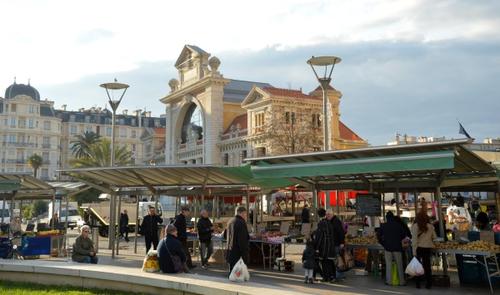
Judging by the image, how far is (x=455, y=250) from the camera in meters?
10.2

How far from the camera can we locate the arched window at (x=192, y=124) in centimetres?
6681

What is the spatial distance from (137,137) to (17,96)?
1033 inches

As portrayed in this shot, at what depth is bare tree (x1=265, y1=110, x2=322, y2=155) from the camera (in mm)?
41625

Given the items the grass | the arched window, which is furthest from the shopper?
the arched window

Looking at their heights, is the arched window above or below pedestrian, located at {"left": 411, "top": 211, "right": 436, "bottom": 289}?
above

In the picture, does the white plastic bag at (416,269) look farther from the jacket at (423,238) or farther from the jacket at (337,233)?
the jacket at (337,233)

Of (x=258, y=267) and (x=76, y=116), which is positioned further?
(x=76, y=116)

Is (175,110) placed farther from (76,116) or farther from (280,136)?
(76,116)

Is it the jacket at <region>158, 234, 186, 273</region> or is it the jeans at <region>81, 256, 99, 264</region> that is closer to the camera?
the jacket at <region>158, 234, 186, 273</region>

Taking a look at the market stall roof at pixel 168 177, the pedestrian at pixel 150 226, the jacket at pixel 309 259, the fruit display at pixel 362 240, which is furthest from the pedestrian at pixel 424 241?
the pedestrian at pixel 150 226

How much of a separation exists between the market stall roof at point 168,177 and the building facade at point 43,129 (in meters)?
73.1

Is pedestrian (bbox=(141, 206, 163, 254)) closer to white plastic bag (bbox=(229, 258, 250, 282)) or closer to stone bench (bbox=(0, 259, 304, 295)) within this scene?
stone bench (bbox=(0, 259, 304, 295))

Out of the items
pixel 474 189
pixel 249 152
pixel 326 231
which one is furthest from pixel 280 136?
pixel 326 231

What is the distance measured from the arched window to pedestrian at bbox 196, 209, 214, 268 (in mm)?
51940
